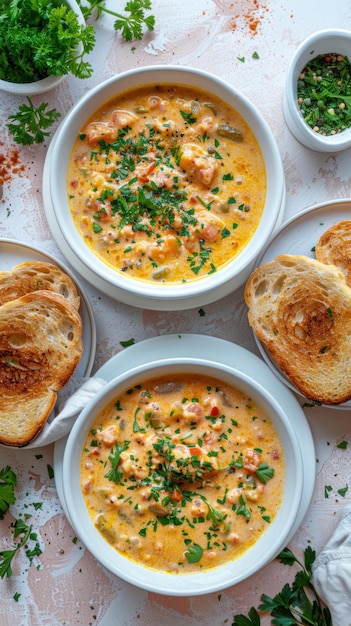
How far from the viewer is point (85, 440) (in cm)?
377

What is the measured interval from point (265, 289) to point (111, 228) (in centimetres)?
94

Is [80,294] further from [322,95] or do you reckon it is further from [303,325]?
[322,95]

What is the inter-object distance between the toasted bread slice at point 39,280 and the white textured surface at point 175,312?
0.27 m

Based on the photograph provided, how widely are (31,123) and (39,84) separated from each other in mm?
223

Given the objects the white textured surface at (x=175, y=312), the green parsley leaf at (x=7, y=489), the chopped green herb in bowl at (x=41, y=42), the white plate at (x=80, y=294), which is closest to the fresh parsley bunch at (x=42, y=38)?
the chopped green herb in bowl at (x=41, y=42)

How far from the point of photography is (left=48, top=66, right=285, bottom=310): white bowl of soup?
3.78 m

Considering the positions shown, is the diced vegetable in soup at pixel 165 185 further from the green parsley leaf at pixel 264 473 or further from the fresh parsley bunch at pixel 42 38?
the green parsley leaf at pixel 264 473

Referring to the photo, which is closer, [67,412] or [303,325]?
[67,412]

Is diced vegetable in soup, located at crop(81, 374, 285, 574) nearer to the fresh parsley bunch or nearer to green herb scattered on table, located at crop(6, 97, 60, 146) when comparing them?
green herb scattered on table, located at crop(6, 97, 60, 146)

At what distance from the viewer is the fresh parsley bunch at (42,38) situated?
3699mm

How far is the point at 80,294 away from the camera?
3.89 meters

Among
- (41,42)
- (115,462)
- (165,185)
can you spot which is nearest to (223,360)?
(115,462)

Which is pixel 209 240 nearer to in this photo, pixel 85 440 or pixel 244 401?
pixel 244 401

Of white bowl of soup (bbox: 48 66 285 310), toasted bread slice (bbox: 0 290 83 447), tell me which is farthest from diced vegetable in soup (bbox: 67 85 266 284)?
toasted bread slice (bbox: 0 290 83 447)
